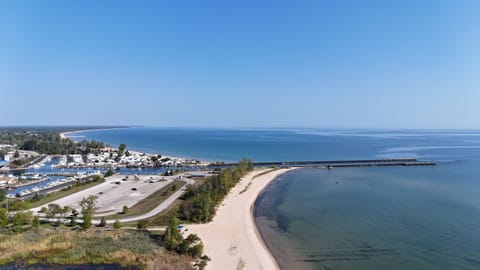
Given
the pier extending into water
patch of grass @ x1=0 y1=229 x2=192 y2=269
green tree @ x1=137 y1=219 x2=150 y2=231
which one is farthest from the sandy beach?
the pier extending into water

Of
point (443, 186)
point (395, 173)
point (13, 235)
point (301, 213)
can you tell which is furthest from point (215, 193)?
point (395, 173)

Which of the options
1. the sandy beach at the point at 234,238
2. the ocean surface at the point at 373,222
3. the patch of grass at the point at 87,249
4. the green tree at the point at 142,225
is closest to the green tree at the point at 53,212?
the patch of grass at the point at 87,249

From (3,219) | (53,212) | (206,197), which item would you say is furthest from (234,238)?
(3,219)

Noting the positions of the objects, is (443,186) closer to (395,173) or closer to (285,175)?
(395,173)

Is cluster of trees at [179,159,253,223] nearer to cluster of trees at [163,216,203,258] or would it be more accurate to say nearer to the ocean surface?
the ocean surface

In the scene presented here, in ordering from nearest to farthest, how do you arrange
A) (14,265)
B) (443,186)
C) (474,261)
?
(14,265)
(474,261)
(443,186)

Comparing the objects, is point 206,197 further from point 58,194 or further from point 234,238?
point 58,194
